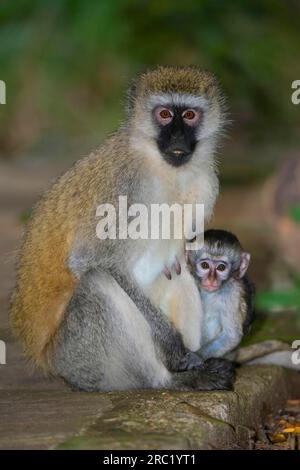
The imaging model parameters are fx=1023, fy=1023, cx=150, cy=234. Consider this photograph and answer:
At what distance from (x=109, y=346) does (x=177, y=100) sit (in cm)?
155

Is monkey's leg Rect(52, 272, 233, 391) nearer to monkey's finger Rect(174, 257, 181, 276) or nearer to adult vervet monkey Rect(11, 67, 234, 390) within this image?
adult vervet monkey Rect(11, 67, 234, 390)

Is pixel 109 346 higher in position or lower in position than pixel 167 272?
lower

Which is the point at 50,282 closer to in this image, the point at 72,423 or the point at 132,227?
the point at 132,227

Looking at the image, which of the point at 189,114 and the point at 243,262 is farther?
Answer: the point at 243,262

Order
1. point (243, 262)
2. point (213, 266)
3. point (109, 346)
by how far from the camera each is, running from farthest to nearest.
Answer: point (243, 262) → point (213, 266) → point (109, 346)

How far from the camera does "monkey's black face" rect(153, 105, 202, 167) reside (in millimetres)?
6188

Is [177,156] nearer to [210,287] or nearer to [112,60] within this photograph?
[210,287]

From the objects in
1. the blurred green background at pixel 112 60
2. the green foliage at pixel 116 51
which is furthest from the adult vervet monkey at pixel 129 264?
the green foliage at pixel 116 51

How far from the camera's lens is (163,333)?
6.14 meters

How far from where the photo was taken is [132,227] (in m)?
6.07

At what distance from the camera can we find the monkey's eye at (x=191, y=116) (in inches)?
248

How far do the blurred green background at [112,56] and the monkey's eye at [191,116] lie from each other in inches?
415

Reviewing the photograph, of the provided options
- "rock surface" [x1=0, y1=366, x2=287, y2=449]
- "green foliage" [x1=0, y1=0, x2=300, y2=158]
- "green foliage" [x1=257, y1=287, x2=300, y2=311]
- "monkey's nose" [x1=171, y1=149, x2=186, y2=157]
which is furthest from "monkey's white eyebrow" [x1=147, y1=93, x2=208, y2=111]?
"green foliage" [x1=0, y1=0, x2=300, y2=158]

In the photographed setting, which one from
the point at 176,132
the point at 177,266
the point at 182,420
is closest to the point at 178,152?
the point at 176,132
